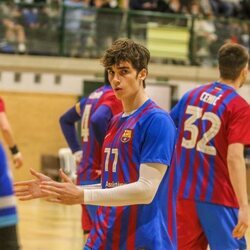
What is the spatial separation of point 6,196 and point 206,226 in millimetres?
2759

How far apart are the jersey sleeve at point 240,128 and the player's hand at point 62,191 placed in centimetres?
176

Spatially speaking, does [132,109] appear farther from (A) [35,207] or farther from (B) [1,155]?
(A) [35,207]

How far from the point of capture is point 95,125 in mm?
6930

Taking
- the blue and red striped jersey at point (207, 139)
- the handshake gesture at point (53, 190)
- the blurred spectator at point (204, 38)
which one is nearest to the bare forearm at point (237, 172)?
the blue and red striped jersey at point (207, 139)

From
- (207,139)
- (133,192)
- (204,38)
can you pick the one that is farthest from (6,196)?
(204,38)

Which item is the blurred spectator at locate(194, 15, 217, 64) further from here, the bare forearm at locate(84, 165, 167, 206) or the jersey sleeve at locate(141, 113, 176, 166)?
the bare forearm at locate(84, 165, 167, 206)

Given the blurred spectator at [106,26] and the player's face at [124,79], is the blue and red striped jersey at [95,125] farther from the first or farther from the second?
the blurred spectator at [106,26]

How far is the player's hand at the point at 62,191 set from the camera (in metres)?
3.80

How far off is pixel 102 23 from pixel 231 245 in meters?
12.3

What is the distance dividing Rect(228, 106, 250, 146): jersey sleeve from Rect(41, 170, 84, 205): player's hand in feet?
5.76

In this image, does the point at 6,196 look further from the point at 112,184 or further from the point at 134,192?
the point at 112,184

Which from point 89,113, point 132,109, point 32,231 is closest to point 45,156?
point 32,231

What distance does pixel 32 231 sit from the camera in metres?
11.6

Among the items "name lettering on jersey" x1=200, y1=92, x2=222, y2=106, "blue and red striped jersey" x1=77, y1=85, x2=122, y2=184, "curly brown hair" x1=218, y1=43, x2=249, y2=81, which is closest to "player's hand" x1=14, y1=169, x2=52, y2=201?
"name lettering on jersey" x1=200, y1=92, x2=222, y2=106
